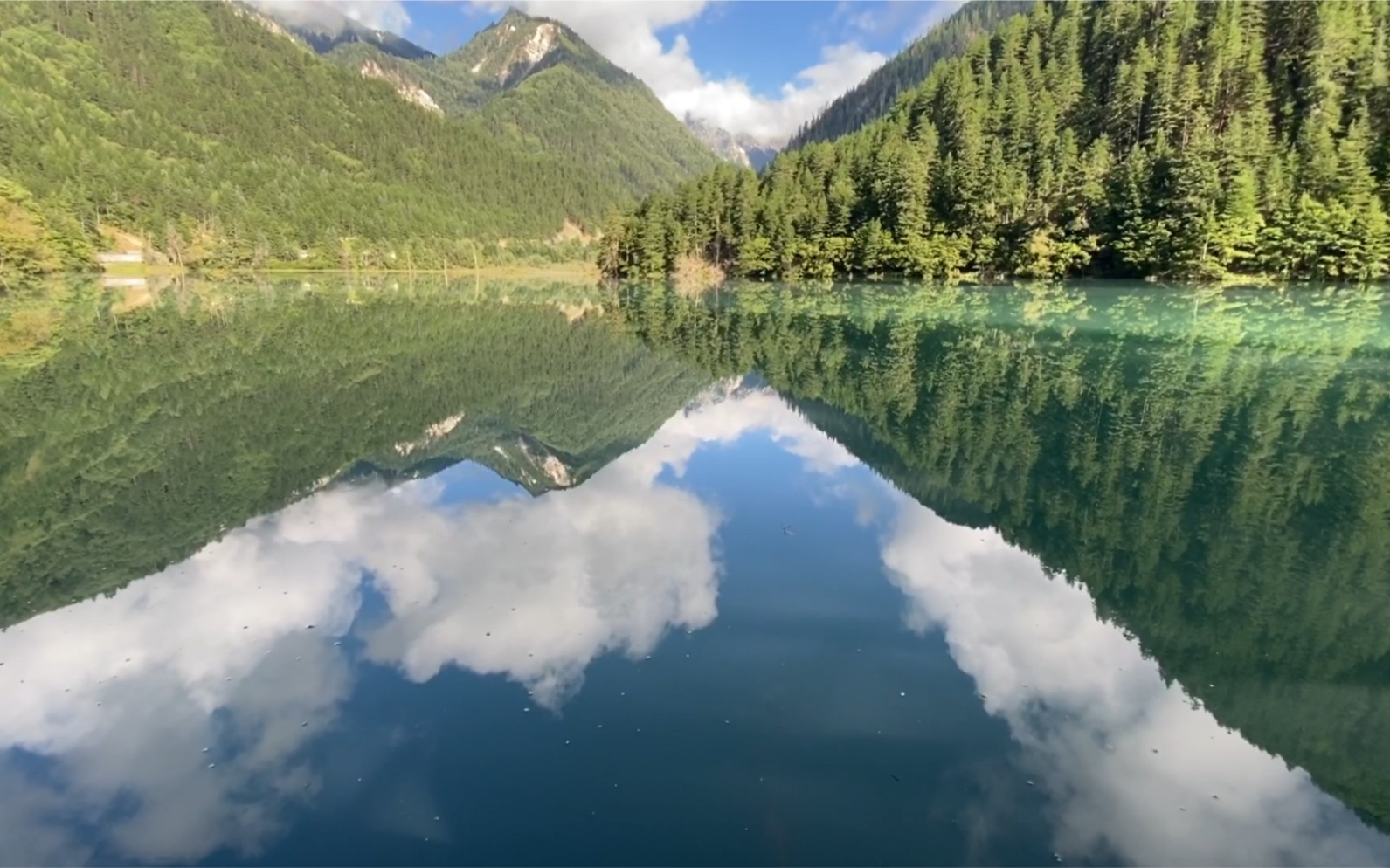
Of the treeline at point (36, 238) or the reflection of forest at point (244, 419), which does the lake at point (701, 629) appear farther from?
the treeline at point (36, 238)

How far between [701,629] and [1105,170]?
101894 millimetres

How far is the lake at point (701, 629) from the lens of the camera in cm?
643

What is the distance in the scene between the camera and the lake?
21.1ft

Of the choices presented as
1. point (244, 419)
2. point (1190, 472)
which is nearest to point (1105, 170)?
point (1190, 472)

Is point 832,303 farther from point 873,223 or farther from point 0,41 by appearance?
point 0,41

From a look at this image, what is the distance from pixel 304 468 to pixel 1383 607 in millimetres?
19345

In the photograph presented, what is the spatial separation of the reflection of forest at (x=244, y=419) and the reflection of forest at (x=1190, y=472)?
21.2 feet

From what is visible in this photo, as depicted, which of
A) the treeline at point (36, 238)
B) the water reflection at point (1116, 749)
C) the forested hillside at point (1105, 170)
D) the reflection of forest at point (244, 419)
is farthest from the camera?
the treeline at point (36, 238)

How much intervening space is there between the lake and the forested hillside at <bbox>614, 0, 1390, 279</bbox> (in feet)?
208

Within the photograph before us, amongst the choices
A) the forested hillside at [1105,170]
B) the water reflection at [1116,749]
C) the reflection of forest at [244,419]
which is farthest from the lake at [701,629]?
the forested hillside at [1105,170]

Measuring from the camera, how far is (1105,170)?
92125 millimetres

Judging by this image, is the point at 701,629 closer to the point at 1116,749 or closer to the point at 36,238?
the point at 1116,749

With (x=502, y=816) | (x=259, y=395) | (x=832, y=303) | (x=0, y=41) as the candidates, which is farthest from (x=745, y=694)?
(x=0, y=41)

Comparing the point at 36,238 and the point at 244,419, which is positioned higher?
the point at 36,238
